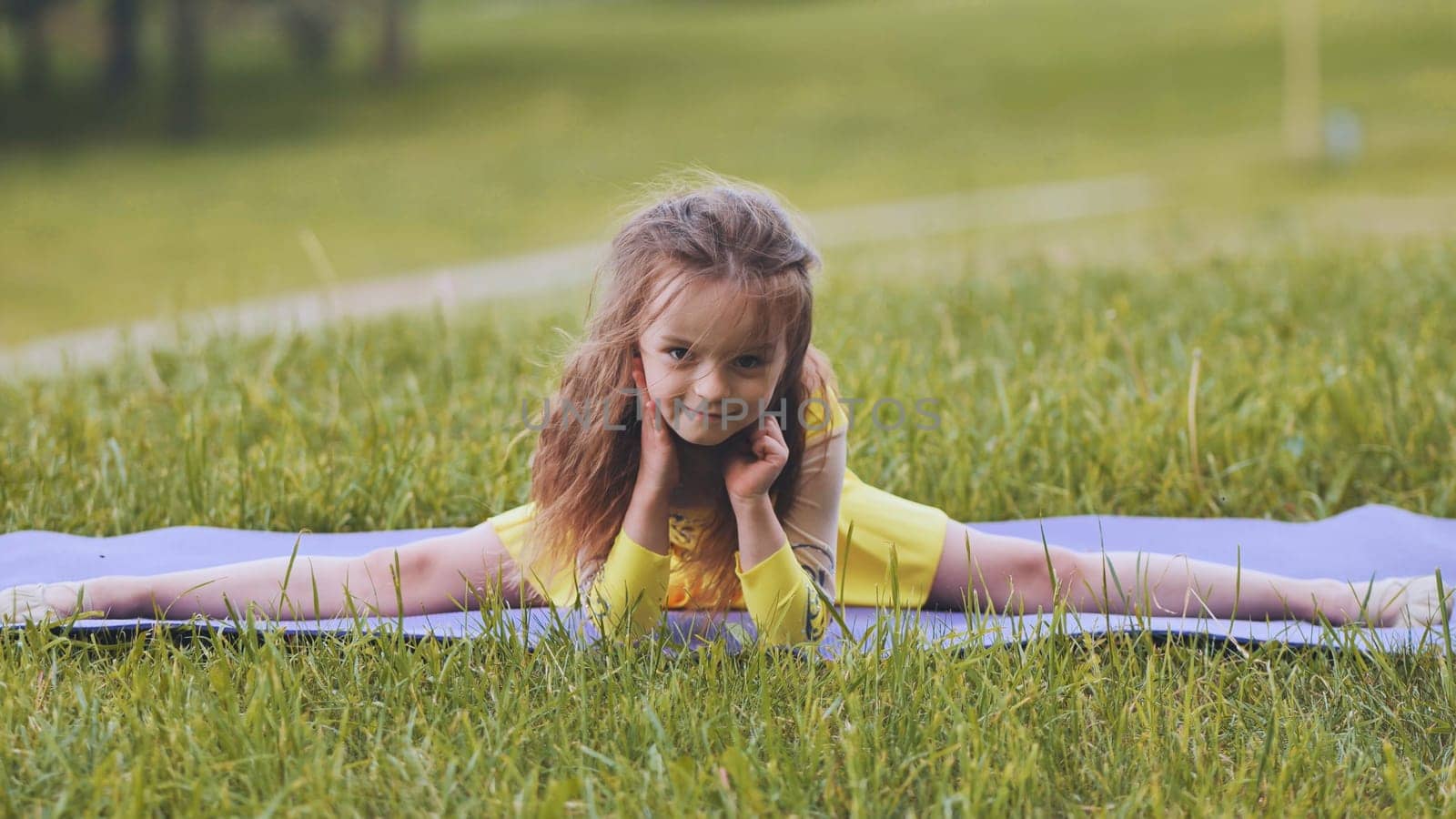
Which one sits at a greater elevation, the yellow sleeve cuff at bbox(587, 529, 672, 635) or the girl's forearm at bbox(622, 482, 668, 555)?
the girl's forearm at bbox(622, 482, 668, 555)

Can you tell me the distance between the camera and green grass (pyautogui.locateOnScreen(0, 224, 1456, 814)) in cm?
189

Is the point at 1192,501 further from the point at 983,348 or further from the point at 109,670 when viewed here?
the point at 109,670

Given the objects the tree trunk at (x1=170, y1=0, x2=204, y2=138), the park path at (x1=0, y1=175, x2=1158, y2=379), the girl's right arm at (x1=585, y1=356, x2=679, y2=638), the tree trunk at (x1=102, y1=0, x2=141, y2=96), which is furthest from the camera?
the tree trunk at (x1=102, y1=0, x2=141, y2=96)

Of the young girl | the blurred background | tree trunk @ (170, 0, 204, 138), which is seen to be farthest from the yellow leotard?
tree trunk @ (170, 0, 204, 138)

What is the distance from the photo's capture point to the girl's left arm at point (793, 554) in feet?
7.51

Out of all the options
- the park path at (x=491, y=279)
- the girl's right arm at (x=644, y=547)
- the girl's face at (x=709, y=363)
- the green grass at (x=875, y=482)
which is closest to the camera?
the green grass at (x=875, y=482)

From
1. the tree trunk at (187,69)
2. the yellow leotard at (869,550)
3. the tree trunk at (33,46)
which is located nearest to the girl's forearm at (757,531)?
the yellow leotard at (869,550)

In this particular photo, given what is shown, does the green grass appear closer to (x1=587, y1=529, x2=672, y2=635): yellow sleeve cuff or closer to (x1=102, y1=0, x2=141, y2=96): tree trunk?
(x1=587, y1=529, x2=672, y2=635): yellow sleeve cuff

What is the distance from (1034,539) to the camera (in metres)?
3.04

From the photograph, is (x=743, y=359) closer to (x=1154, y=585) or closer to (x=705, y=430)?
(x=705, y=430)

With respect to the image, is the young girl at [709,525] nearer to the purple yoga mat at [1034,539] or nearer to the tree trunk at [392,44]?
the purple yoga mat at [1034,539]

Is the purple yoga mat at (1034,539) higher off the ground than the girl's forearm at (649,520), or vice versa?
the girl's forearm at (649,520)

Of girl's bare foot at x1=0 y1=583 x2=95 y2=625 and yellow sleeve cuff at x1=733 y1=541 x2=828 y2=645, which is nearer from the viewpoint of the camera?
yellow sleeve cuff at x1=733 y1=541 x2=828 y2=645

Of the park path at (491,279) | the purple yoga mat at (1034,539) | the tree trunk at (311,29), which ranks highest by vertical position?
Answer: the tree trunk at (311,29)
